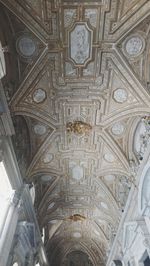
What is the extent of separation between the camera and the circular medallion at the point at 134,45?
7.58 metres

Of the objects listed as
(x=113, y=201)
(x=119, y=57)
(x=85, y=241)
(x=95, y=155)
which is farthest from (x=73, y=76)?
(x=85, y=241)

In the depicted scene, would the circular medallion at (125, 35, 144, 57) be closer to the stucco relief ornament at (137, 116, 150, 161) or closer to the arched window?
the stucco relief ornament at (137, 116, 150, 161)

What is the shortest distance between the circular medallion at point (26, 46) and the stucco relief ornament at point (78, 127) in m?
3.75

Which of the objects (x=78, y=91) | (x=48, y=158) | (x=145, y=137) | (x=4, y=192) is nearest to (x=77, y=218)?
(x=48, y=158)

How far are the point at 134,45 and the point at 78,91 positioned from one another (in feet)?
9.05

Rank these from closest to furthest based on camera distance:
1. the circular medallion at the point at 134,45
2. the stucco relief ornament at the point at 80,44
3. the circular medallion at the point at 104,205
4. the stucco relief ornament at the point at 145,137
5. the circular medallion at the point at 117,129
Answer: the stucco relief ornament at the point at 80,44 < the circular medallion at the point at 134,45 < the stucco relief ornament at the point at 145,137 < the circular medallion at the point at 117,129 < the circular medallion at the point at 104,205

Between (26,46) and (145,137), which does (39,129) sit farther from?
(145,137)

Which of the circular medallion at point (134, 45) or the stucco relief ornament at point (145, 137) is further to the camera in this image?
the stucco relief ornament at point (145, 137)

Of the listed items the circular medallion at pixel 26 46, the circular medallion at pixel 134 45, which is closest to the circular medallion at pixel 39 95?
the circular medallion at pixel 26 46

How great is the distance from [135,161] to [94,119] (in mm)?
2729

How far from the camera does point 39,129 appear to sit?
1069 centimetres

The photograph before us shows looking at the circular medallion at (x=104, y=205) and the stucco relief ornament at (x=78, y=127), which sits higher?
the stucco relief ornament at (x=78, y=127)

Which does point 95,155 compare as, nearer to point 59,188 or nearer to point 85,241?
point 59,188

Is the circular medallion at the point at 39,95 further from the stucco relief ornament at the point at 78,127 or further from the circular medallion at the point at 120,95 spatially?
the circular medallion at the point at 120,95
